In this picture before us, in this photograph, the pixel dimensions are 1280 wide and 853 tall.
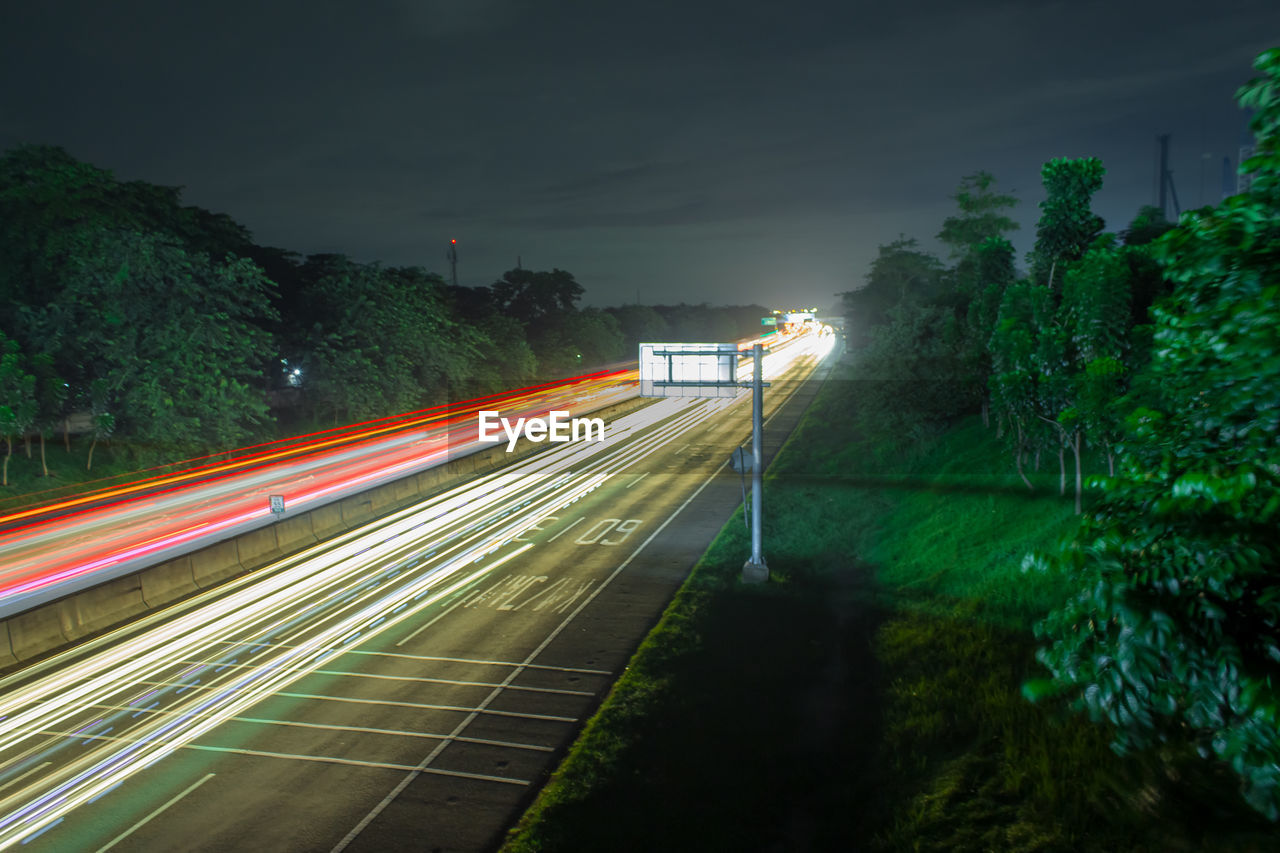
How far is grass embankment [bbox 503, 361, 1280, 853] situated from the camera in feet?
30.2

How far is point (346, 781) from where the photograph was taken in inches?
455

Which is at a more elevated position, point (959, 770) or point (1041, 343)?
point (1041, 343)

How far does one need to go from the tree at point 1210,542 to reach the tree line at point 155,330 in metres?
36.8

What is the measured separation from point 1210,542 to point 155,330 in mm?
40205

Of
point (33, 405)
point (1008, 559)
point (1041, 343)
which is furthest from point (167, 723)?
point (33, 405)

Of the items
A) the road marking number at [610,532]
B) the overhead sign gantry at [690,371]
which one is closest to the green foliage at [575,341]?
the road marking number at [610,532]

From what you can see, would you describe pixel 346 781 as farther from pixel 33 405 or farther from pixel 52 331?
pixel 52 331

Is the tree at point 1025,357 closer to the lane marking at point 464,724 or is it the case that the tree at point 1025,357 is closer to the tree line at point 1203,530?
the lane marking at point 464,724

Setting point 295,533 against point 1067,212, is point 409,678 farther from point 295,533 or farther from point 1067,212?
point 1067,212

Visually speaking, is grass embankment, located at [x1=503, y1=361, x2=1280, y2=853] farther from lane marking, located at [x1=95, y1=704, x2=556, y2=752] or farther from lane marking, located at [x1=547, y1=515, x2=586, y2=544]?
lane marking, located at [x1=547, y1=515, x2=586, y2=544]

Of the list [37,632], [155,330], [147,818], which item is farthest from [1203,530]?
[155,330]

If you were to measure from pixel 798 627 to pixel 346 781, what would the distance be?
10.1 meters

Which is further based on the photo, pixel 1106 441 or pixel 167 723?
pixel 1106 441

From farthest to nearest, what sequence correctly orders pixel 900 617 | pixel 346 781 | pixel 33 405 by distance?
pixel 33 405
pixel 900 617
pixel 346 781
